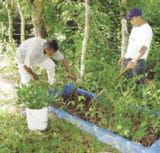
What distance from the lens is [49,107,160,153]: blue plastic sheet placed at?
5012mm

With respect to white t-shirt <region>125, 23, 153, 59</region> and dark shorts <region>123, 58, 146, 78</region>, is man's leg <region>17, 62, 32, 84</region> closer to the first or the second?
dark shorts <region>123, 58, 146, 78</region>

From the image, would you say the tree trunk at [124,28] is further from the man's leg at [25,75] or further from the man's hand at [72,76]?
the man's leg at [25,75]

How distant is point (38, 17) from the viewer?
805cm

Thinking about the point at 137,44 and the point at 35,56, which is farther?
the point at 35,56

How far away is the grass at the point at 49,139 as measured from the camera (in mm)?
5379

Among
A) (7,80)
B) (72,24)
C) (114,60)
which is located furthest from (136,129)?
(72,24)

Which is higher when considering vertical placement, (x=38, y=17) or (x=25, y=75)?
(x=38, y=17)

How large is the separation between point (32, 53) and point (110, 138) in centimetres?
177

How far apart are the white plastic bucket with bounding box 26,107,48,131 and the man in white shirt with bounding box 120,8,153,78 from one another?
1433 mm

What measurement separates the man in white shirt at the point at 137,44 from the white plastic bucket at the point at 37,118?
1433mm

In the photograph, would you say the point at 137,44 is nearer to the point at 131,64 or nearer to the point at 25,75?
the point at 131,64

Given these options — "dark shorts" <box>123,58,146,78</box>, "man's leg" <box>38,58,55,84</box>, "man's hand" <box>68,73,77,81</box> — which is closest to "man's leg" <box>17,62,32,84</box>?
"man's leg" <box>38,58,55,84</box>

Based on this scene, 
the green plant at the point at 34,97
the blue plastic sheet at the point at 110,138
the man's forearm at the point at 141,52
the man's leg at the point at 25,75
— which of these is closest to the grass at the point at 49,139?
the blue plastic sheet at the point at 110,138

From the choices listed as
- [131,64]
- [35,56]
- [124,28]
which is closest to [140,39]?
[131,64]
